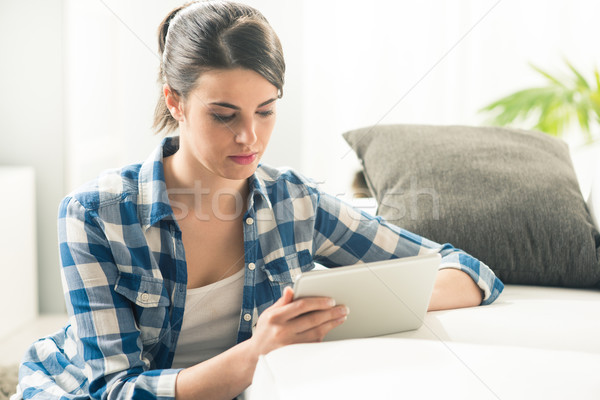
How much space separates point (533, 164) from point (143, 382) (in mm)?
934

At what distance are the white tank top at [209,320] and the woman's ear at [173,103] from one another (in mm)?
284

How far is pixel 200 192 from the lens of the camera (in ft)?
3.67

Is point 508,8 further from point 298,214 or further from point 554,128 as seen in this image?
point 298,214

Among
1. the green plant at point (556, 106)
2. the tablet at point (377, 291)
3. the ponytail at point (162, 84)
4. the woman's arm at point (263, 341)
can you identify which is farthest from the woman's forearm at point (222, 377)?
the green plant at point (556, 106)

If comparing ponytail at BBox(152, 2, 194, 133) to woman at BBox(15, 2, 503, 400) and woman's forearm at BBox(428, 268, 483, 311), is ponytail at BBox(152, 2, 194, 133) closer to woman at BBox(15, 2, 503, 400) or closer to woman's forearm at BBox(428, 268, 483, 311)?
woman at BBox(15, 2, 503, 400)

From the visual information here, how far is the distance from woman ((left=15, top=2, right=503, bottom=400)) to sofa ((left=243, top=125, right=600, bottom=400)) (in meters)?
0.09

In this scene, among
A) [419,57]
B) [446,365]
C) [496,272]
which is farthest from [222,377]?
[419,57]

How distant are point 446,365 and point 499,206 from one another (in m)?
0.62

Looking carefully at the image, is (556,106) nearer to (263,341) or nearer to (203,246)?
(203,246)

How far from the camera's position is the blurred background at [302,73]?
7.86 feet

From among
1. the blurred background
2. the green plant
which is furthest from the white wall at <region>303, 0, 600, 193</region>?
the green plant

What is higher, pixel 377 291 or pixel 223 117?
pixel 223 117

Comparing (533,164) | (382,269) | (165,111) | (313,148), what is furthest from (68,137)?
(382,269)

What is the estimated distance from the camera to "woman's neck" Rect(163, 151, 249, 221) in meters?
1.11
